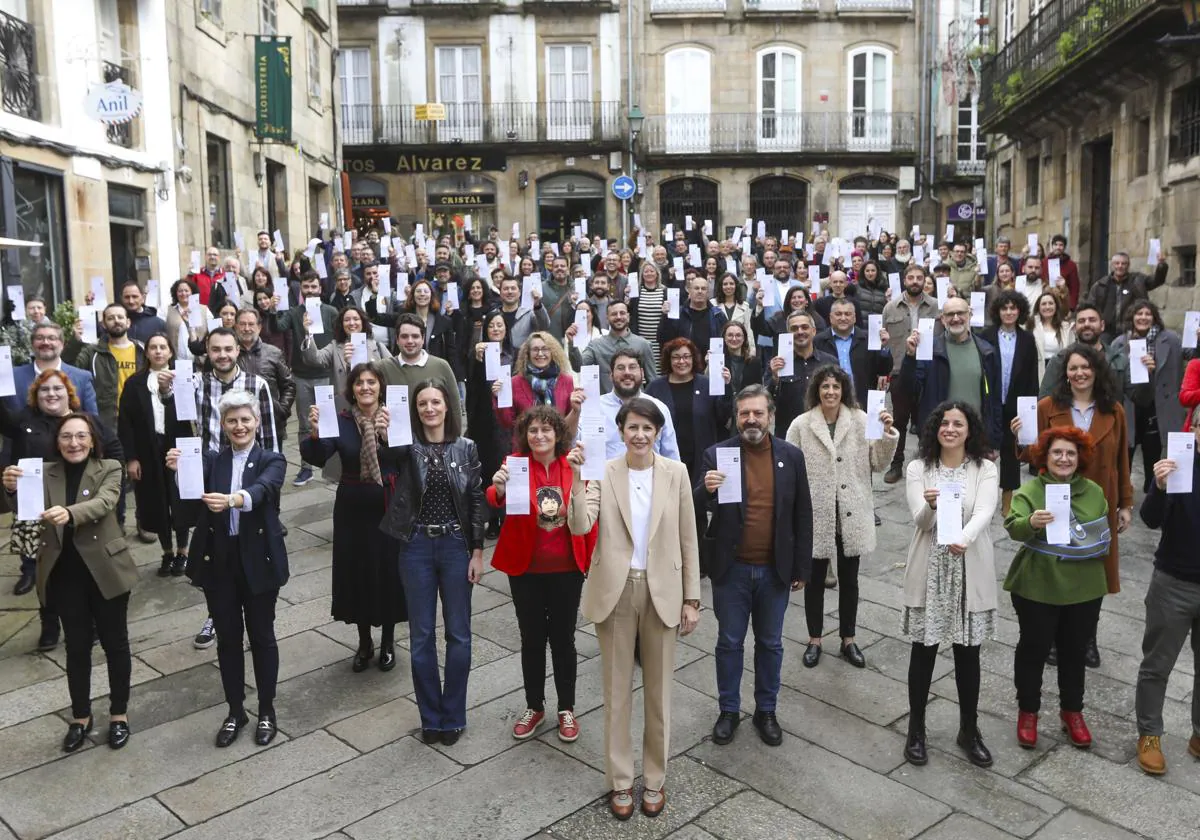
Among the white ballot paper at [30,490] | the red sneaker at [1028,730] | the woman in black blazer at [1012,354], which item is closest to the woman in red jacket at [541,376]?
the white ballot paper at [30,490]

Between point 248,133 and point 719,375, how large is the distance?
47.3 feet

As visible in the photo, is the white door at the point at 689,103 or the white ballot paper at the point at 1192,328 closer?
the white ballot paper at the point at 1192,328

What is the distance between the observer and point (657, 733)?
456cm

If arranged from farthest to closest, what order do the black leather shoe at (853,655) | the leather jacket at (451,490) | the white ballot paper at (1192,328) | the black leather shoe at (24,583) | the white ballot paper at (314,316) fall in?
the white ballot paper at (314,316)
the white ballot paper at (1192,328)
the black leather shoe at (24,583)
the black leather shoe at (853,655)
the leather jacket at (451,490)

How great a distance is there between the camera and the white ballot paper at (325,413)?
561 cm

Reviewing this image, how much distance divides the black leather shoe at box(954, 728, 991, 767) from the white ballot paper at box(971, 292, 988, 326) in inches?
190

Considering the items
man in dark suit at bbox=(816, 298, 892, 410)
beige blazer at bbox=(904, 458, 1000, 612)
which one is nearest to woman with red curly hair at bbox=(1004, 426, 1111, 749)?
beige blazer at bbox=(904, 458, 1000, 612)

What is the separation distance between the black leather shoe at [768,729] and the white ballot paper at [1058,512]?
5.10ft

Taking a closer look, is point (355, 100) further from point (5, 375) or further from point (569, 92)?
point (5, 375)

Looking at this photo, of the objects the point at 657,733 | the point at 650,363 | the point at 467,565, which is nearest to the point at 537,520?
the point at 467,565

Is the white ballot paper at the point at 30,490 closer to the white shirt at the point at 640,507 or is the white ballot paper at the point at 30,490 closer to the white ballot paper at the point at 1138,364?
the white shirt at the point at 640,507

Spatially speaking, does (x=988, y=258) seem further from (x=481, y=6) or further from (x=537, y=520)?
(x=481, y=6)

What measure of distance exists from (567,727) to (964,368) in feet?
14.3

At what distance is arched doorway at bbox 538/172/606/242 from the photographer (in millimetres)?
31125
